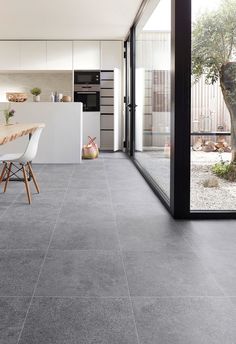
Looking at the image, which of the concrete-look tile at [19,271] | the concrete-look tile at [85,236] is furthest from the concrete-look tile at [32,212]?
the concrete-look tile at [19,271]

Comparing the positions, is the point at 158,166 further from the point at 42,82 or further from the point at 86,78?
the point at 42,82

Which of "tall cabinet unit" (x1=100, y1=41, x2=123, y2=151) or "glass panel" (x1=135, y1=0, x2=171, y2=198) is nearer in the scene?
"glass panel" (x1=135, y1=0, x2=171, y2=198)

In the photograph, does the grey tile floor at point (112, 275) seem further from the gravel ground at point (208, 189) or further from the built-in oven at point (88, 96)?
the built-in oven at point (88, 96)

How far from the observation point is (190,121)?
4.09 meters

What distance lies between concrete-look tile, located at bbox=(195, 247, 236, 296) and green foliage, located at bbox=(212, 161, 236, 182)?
0.92 m

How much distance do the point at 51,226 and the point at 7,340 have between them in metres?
1.99

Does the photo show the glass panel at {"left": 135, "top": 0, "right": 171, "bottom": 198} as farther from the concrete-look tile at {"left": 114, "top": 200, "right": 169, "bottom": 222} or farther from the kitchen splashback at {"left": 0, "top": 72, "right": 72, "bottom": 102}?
the kitchen splashback at {"left": 0, "top": 72, "right": 72, "bottom": 102}

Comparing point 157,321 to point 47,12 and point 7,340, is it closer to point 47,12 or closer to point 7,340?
point 7,340

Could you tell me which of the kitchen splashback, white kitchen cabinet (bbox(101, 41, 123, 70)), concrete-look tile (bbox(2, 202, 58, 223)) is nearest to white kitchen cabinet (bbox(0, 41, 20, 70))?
the kitchen splashback

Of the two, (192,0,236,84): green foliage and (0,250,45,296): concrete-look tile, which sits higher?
(192,0,236,84): green foliage

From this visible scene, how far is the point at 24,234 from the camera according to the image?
12.1 feet

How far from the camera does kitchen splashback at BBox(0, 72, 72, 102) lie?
10.9 metres

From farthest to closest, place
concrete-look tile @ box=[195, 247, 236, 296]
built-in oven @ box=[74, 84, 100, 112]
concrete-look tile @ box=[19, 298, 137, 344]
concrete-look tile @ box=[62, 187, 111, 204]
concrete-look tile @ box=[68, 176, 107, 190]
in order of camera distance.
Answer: built-in oven @ box=[74, 84, 100, 112]
concrete-look tile @ box=[68, 176, 107, 190]
concrete-look tile @ box=[62, 187, 111, 204]
concrete-look tile @ box=[195, 247, 236, 296]
concrete-look tile @ box=[19, 298, 137, 344]

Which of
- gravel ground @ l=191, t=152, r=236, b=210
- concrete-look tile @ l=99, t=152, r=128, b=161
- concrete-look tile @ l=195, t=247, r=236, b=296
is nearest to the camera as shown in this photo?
concrete-look tile @ l=195, t=247, r=236, b=296
